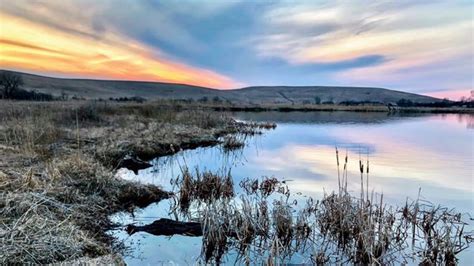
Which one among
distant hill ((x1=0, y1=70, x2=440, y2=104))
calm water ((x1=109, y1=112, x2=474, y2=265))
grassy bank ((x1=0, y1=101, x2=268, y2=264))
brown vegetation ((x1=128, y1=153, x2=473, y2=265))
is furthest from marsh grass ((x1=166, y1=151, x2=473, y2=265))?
distant hill ((x1=0, y1=70, x2=440, y2=104))

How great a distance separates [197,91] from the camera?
12638 cm

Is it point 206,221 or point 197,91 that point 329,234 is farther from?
point 197,91

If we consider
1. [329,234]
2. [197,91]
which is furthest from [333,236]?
[197,91]

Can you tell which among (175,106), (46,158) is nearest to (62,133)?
(46,158)

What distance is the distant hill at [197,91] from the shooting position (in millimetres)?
95625

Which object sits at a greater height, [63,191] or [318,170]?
[63,191]

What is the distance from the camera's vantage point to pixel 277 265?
526 centimetres

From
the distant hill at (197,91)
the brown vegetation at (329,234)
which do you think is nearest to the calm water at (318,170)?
the brown vegetation at (329,234)

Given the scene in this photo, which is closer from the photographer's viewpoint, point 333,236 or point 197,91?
point 333,236

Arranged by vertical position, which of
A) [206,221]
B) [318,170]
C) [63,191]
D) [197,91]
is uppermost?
[197,91]

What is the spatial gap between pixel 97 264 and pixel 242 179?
7.13m

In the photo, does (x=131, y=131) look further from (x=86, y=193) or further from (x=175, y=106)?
(x=175, y=106)

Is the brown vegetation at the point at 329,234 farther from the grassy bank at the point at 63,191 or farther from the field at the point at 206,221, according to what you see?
the grassy bank at the point at 63,191

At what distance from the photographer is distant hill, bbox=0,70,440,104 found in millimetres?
95625
